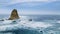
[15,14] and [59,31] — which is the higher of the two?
[15,14]

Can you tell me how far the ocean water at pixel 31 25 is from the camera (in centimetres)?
1089

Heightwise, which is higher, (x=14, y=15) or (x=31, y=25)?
(x=14, y=15)

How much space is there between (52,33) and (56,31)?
0.18 metres

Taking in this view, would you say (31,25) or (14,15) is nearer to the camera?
(31,25)

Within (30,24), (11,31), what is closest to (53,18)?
(30,24)

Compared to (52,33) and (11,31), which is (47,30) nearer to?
(52,33)

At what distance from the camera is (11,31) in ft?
36.0

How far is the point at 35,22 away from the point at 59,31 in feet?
3.31

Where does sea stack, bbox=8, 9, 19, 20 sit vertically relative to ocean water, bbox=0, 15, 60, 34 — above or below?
above

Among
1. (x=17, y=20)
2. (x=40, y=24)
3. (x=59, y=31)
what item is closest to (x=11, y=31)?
(x=17, y=20)

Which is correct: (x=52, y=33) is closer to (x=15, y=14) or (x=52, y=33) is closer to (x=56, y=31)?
(x=56, y=31)

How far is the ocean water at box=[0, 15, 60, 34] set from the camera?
10891mm

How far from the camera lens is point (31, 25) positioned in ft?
35.8

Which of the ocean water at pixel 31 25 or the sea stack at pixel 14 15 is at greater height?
the sea stack at pixel 14 15
